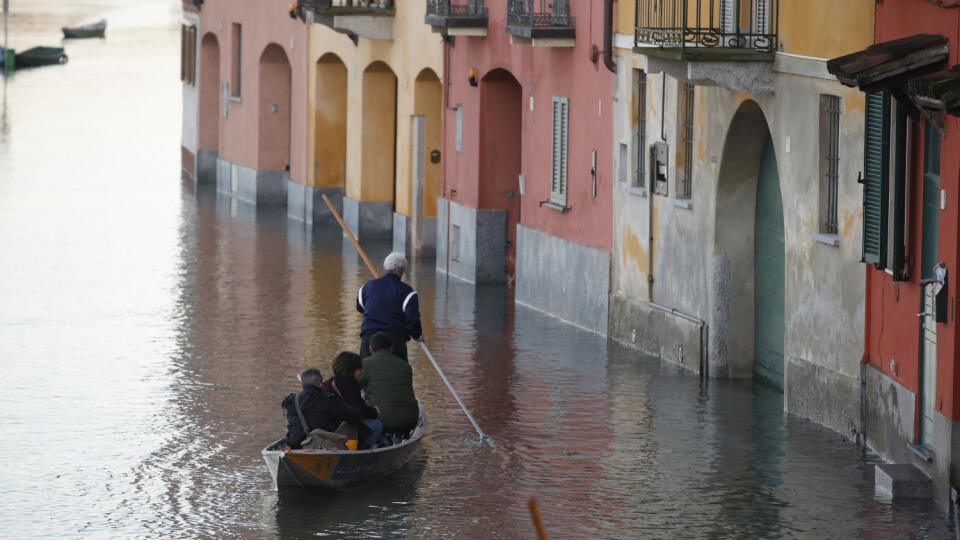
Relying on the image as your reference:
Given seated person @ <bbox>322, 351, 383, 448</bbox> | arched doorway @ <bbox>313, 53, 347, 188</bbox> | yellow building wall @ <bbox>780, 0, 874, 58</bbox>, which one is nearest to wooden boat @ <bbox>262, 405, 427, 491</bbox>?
seated person @ <bbox>322, 351, 383, 448</bbox>

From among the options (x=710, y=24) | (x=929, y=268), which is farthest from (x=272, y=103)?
(x=929, y=268)

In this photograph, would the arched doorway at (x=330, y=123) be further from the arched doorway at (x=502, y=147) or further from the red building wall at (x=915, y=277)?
the red building wall at (x=915, y=277)

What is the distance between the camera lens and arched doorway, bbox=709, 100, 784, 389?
21719mm

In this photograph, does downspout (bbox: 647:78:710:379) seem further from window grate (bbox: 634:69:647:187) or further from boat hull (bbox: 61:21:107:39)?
boat hull (bbox: 61:21:107:39)

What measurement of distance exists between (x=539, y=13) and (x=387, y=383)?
1125cm

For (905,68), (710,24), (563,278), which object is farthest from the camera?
(563,278)

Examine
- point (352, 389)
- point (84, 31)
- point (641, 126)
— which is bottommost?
point (352, 389)

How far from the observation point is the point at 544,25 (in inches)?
1049

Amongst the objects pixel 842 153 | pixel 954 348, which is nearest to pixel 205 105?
pixel 842 153

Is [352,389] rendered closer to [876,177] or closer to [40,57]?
[876,177]

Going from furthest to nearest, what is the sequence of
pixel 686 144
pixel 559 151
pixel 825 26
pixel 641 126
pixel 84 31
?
pixel 84 31 < pixel 559 151 < pixel 641 126 < pixel 686 144 < pixel 825 26

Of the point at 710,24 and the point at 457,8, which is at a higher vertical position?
the point at 457,8

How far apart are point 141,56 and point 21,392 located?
92.4 metres

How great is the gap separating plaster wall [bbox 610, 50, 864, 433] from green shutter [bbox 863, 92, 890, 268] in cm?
56
